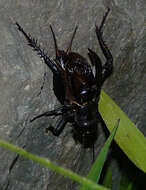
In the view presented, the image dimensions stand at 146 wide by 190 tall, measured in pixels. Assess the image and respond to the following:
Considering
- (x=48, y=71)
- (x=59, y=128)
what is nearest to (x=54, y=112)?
(x=59, y=128)

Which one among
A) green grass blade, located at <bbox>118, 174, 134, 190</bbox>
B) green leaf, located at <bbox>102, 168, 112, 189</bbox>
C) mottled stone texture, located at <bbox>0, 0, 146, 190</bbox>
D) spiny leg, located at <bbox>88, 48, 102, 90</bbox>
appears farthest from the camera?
green grass blade, located at <bbox>118, 174, 134, 190</bbox>

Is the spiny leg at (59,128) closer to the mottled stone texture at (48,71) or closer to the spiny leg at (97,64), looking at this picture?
the mottled stone texture at (48,71)

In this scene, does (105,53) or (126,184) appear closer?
(105,53)

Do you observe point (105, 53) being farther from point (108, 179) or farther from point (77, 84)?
point (108, 179)

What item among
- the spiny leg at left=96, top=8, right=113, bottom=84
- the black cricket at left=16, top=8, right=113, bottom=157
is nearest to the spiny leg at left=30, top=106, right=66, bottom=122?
the black cricket at left=16, top=8, right=113, bottom=157

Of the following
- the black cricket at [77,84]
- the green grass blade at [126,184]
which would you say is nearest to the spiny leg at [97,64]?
the black cricket at [77,84]

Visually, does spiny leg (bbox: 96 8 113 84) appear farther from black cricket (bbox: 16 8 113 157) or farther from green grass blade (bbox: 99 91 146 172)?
green grass blade (bbox: 99 91 146 172)
